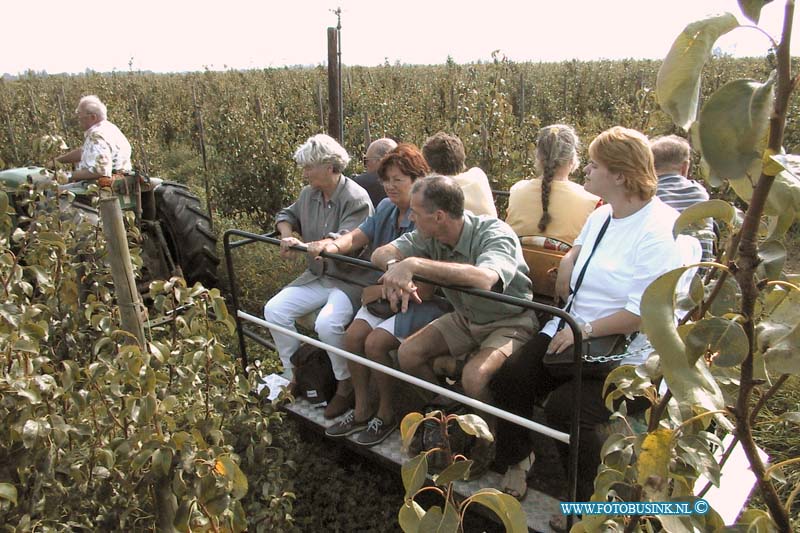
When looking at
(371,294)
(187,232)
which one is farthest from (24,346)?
(187,232)

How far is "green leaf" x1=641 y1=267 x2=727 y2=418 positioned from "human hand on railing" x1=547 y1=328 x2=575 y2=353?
1746mm

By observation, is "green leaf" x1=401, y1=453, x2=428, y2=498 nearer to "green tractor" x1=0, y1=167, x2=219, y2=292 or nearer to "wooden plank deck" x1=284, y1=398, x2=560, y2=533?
"wooden plank deck" x1=284, y1=398, x2=560, y2=533

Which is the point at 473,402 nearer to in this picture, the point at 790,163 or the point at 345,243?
the point at 345,243

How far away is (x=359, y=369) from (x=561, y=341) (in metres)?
1.14

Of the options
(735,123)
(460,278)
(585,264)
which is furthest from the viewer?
(585,264)

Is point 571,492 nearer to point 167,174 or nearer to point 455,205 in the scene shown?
point 455,205

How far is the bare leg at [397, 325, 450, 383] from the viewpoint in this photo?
279 cm

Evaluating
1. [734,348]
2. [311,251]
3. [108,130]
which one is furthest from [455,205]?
[108,130]

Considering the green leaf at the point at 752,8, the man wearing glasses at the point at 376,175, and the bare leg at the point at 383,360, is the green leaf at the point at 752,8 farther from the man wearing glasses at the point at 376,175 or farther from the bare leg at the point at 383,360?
the man wearing glasses at the point at 376,175

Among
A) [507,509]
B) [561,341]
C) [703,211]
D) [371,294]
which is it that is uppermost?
[703,211]

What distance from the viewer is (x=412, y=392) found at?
11.2 feet

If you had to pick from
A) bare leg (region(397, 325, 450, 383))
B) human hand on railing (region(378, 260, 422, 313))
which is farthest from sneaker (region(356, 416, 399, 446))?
human hand on railing (region(378, 260, 422, 313))

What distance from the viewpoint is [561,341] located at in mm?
2355

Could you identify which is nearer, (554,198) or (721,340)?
(721,340)
